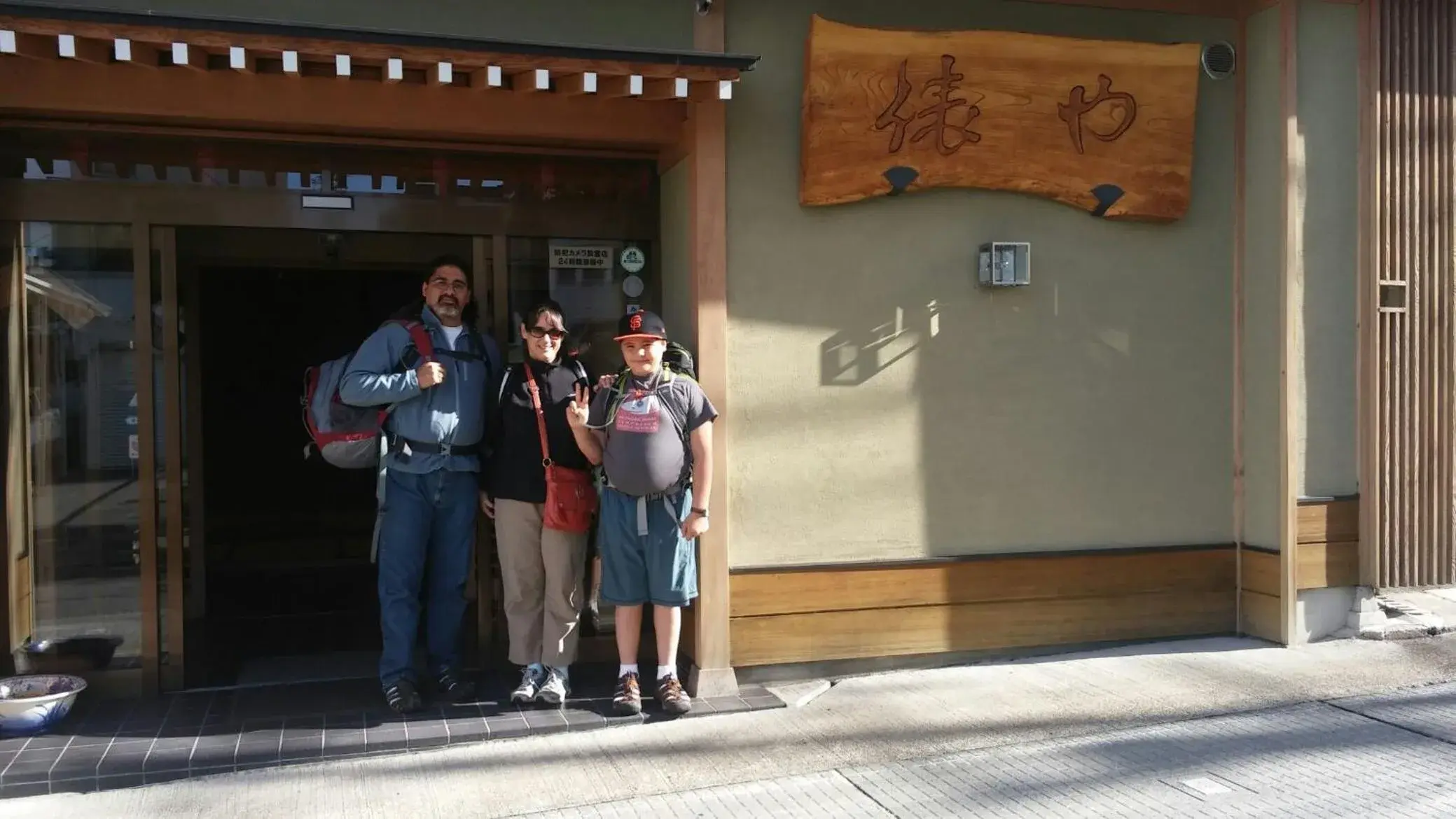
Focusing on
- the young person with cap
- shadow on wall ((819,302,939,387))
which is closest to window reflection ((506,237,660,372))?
the young person with cap

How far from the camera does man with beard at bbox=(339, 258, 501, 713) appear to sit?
17.3ft

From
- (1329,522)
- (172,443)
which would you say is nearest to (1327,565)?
(1329,522)

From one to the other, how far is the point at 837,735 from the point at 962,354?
2089 millimetres

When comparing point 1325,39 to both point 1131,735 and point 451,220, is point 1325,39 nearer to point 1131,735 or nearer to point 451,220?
point 1131,735

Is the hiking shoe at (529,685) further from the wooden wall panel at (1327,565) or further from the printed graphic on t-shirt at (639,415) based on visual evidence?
the wooden wall panel at (1327,565)

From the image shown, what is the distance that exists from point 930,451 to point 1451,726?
99.8 inches

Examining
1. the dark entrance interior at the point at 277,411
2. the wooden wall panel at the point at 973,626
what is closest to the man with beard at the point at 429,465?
the wooden wall panel at the point at 973,626

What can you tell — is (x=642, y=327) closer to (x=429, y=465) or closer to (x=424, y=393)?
(x=424, y=393)

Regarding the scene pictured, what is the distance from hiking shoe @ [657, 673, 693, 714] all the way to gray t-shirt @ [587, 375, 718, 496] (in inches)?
34.5

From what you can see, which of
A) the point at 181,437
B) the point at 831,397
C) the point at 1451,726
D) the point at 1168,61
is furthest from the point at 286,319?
the point at 1451,726

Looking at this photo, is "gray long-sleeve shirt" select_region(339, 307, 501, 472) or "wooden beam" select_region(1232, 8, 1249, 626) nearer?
"gray long-sleeve shirt" select_region(339, 307, 501, 472)

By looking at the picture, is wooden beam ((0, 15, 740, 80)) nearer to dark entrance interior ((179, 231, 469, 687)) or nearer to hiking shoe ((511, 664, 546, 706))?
hiking shoe ((511, 664, 546, 706))

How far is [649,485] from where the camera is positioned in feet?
16.8

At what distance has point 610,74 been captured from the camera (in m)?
5.02
